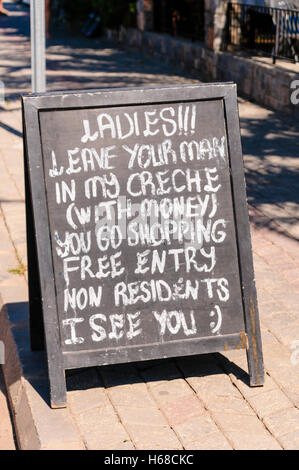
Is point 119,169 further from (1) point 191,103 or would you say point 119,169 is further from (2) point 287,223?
(2) point 287,223

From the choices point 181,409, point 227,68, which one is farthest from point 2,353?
point 227,68

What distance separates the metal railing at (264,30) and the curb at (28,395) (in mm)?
8365

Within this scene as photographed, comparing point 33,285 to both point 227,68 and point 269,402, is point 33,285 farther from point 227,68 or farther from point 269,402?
point 227,68

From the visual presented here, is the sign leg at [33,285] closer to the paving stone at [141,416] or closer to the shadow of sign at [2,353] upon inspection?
the shadow of sign at [2,353]

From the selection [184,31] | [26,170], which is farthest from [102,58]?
[26,170]

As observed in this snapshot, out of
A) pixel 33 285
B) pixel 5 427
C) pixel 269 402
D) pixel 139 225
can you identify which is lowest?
pixel 5 427

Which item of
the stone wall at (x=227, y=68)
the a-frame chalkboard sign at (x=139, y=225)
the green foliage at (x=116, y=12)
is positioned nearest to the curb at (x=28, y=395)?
the a-frame chalkboard sign at (x=139, y=225)

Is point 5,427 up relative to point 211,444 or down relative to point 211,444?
down

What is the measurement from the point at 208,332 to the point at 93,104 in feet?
4.54

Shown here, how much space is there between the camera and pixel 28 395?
438 cm

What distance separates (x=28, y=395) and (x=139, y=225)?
3.67 ft

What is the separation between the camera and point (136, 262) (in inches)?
170

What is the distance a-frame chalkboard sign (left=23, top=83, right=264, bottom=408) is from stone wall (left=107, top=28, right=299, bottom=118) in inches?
302

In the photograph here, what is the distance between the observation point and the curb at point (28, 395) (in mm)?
3961
